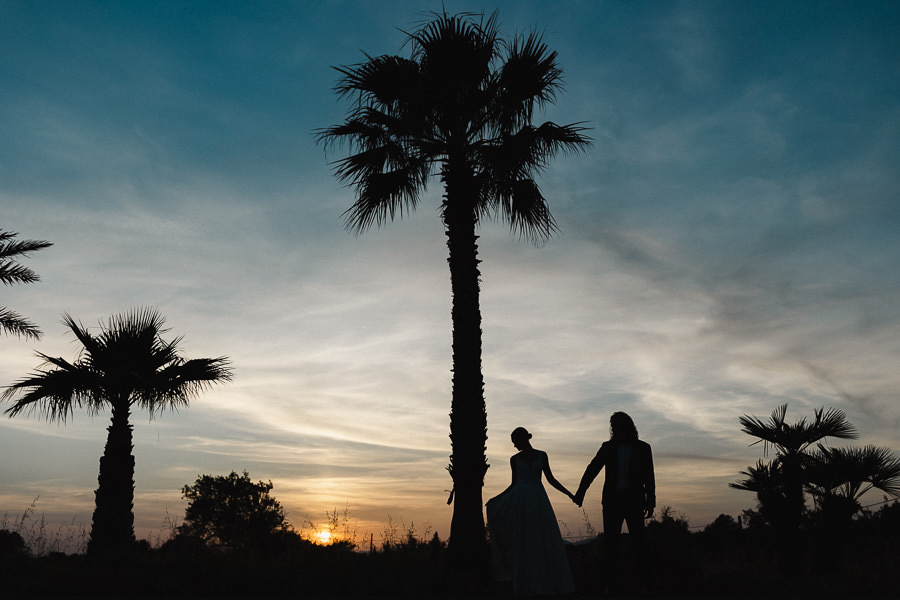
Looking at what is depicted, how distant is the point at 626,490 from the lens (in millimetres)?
8266

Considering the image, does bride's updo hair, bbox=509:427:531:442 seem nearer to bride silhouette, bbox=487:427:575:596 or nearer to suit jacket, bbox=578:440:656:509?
bride silhouette, bbox=487:427:575:596

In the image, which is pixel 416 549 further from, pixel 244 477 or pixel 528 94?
pixel 244 477

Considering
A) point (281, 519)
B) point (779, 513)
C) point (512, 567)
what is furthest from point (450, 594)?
point (281, 519)

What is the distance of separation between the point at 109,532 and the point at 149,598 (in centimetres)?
854

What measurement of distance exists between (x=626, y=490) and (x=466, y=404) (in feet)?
14.0

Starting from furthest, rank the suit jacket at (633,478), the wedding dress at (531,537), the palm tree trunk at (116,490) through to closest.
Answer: the palm tree trunk at (116,490) < the wedding dress at (531,537) < the suit jacket at (633,478)

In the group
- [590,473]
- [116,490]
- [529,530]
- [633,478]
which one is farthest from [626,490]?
[116,490]

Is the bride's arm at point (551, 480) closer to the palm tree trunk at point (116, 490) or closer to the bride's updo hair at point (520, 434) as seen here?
the bride's updo hair at point (520, 434)

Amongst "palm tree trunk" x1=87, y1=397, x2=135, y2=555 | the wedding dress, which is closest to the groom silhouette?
the wedding dress

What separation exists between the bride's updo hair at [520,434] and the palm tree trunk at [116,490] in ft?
36.2

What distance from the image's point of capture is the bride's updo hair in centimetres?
889

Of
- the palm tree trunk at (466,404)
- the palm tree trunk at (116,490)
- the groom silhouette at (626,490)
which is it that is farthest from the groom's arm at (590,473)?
the palm tree trunk at (116,490)

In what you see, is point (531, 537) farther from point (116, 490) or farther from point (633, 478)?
point (116, 490)

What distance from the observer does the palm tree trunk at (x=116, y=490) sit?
16.0 metres
